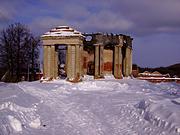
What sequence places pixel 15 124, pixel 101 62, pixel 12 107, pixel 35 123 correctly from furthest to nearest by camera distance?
pixel 101 62
pixel 12 107
pixel 35 123
pixel 15 124

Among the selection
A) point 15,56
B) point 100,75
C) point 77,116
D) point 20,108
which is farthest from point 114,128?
point 15,56

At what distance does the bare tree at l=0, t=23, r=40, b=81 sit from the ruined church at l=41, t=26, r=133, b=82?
8.28 meters

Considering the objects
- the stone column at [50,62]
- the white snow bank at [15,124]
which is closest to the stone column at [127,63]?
the stone column at [50,62]

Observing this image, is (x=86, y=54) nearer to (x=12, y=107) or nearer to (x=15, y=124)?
(x=12, y=107)

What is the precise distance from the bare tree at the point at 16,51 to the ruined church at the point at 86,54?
8.28m

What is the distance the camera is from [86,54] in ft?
151

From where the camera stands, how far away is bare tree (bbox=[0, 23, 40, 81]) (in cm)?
5303

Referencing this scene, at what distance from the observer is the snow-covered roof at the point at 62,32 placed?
4016cm

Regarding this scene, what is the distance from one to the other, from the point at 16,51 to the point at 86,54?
12.8m

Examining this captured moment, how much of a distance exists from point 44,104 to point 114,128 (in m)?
6.17

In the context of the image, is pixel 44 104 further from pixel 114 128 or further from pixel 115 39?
pixel 115 39

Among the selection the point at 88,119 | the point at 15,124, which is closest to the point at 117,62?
the point at 88,119

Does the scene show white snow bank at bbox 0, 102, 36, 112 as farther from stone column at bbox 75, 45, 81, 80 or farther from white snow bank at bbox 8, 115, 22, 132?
stone column at bbox 75, 45, 81, 80

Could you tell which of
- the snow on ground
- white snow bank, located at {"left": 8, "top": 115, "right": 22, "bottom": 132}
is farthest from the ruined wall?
white snow bank, located at {"left": 8, "top": 115, "right": 22, "bottom": 132}
